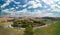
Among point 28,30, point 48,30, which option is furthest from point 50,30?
point 28,30

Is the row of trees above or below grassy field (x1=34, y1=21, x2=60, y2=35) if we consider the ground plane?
above

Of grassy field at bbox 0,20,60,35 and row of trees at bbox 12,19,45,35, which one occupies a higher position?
row of trees at bbox 12,19,45,35

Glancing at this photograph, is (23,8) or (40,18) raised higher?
(23,8)

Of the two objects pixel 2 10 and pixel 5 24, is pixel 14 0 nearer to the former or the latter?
pixel 2 10

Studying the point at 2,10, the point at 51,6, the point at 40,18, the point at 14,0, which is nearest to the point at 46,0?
the point at 51,6

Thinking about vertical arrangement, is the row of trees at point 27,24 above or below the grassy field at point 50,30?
above

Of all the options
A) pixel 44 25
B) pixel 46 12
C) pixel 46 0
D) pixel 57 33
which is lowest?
pixel 57 33

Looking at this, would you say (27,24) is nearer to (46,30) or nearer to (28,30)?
(28,30)

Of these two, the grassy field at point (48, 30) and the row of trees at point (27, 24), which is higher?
the row of trees at point (27, 24)

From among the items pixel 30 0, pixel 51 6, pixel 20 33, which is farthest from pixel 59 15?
pixel 20 33

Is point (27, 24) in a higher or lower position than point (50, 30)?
higher
